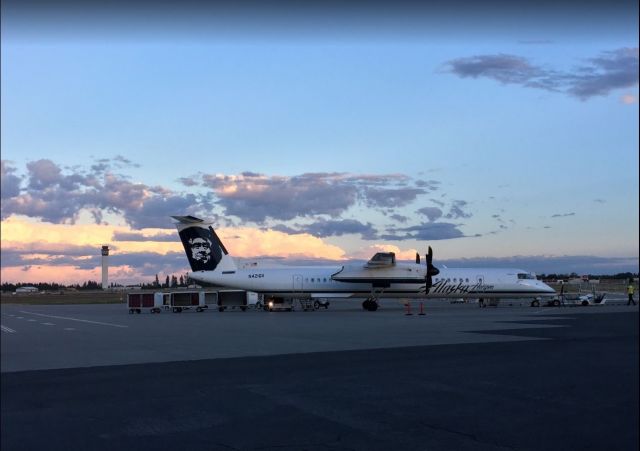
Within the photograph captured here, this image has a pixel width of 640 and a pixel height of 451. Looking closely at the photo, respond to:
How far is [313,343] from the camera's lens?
18016 mm

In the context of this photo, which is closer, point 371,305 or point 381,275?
point 371,305

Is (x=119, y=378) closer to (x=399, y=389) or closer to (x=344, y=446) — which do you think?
(x=399, y=389)

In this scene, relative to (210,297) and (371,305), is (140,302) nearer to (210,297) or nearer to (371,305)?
(210,297)

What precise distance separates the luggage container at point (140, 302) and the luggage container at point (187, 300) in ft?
4.20

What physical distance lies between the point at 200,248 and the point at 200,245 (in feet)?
0.85

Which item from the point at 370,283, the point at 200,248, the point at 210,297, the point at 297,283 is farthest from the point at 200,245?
the point at 370,283

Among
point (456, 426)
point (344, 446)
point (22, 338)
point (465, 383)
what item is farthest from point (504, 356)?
point (22, 338)

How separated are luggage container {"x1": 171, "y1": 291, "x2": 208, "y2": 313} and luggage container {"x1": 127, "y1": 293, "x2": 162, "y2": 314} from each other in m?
1.28

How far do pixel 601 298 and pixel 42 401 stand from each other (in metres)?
51.6

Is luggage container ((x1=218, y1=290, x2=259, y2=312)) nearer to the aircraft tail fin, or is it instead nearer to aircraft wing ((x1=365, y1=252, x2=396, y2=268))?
the aircraft tail fin

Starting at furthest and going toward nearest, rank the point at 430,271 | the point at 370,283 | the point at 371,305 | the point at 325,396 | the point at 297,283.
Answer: the point at 297,283 → the point at 370,283 → the point at 430,271 → the point at 371,305 → the point at 325,396

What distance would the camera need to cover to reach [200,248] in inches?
1924

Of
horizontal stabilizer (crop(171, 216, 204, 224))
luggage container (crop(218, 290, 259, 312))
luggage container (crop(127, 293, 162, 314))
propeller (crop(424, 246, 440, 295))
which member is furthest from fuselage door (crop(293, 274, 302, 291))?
luggage container (crop(127, 293, 162, 314))

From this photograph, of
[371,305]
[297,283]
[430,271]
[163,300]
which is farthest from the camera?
[297,283]
